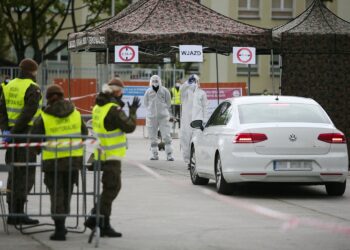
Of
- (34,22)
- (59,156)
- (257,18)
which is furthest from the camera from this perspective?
(257,18)

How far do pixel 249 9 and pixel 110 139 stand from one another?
193 feet

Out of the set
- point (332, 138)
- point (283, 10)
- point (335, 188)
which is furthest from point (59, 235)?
point (283, 10)

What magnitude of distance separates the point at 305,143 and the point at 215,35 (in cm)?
680

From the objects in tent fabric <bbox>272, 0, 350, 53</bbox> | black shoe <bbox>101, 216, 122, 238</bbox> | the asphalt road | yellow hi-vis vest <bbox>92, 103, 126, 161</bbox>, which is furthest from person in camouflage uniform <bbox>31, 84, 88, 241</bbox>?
tent fabric <bbox>272, 0, 350, 53</bbox>

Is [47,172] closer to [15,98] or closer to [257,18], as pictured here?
[15,98]

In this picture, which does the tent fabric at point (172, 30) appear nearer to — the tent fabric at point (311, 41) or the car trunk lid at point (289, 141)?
the tent fabric at point (311, 41)

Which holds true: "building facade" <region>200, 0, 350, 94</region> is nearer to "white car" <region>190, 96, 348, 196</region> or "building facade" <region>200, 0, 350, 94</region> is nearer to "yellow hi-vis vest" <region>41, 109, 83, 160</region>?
"white car" <region>190, 96, 348, 196</region>

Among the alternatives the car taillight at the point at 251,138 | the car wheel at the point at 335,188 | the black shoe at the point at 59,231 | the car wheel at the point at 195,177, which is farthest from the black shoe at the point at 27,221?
the car wheel at the point at 195,177

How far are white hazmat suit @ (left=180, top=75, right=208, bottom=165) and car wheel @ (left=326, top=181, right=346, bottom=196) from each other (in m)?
6.01

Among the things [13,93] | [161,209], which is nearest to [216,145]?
[161,209]

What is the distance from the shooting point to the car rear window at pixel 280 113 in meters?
15.6

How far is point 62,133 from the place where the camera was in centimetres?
1076

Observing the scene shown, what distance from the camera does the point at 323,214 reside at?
528 inches

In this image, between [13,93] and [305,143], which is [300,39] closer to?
[305,143]
